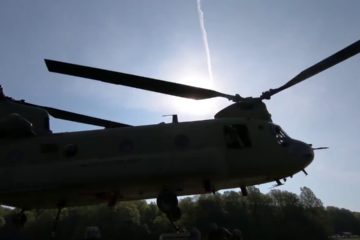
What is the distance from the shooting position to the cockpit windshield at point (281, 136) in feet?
49.5

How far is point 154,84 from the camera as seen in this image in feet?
48.5

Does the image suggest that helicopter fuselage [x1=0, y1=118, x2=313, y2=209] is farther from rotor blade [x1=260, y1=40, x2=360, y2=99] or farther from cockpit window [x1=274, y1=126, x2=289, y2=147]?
rotor blade [x1=260, y1=40, x2=360, y2=99]

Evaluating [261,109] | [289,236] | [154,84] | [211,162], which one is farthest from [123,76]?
[289,236]

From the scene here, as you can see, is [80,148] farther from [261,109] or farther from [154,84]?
[261,109]

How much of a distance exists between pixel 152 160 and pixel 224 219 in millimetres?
72075

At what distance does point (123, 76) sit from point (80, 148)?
335cm

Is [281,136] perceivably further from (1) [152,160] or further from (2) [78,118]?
(2) [78,118]

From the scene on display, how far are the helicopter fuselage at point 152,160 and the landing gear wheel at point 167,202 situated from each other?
45 cm

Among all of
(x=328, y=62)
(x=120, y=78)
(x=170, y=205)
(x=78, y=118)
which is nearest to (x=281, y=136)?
(x=328, y=62)

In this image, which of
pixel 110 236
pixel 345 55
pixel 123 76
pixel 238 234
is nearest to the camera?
pixel 345 55

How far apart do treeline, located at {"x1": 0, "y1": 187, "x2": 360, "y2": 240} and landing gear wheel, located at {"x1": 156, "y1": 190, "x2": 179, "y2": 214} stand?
216 feet

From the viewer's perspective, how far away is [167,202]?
14.5 metres

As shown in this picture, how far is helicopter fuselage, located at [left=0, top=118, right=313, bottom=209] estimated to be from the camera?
1442 cm

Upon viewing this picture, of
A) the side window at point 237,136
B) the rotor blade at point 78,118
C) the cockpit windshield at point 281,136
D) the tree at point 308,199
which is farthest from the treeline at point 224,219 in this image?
the side window at point 237,136
